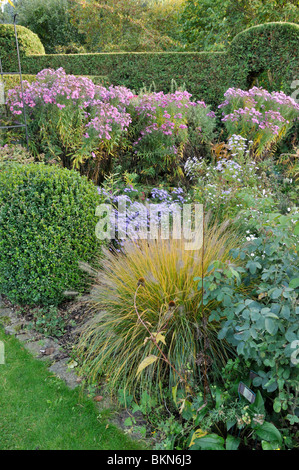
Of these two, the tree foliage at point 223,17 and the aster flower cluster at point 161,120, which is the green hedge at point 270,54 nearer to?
the aster flower cluster at point 161,120

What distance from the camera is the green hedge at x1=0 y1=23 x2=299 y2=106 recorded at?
6.95 m

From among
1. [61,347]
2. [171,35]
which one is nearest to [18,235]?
[61,347]

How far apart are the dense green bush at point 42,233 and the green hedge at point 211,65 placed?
524cm

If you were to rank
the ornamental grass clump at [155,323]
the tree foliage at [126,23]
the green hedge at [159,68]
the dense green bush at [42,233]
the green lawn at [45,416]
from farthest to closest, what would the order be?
the tree foliage at [126,23] → the green hedge at [159,68] → the dense green bush at [42,233] → the ornamental grass clump at [155,323] → the green lawn at [45,416]

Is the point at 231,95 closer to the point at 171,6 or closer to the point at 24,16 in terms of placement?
the point at 171,6

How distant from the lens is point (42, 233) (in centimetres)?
304

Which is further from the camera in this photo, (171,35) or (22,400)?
(171,35)

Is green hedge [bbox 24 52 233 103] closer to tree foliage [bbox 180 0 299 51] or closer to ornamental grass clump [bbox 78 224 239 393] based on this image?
tree foliage [bbox 180 0 299 51]

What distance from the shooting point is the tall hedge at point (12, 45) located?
8.87 meters

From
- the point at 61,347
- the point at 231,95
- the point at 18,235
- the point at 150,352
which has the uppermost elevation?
the point at 231,95

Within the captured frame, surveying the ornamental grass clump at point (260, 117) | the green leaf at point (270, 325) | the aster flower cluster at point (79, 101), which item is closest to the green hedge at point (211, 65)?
the ornamental grass clump at point (260, 117)

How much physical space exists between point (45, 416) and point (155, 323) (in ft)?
2.89

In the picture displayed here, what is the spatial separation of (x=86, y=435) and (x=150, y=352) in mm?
594

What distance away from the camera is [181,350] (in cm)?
224
